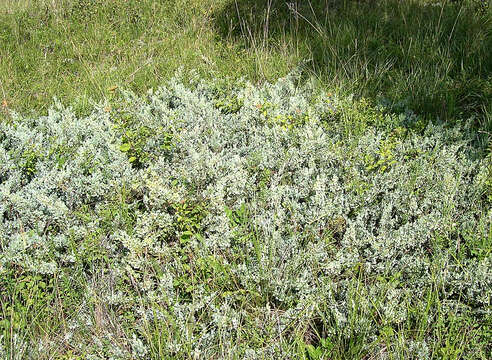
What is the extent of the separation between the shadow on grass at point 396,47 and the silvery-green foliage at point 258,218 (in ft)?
1.90

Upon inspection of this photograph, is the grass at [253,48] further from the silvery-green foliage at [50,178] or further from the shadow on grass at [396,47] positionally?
the silvery-green foliage at [50,178]

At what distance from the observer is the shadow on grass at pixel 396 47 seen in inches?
167

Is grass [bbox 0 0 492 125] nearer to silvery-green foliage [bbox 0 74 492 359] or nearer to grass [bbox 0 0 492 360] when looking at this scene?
grass [bbox 0 0 492 360]

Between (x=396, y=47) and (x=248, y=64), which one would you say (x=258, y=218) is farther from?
(x=396, y=47)

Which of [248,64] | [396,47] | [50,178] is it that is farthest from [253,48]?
[50,178]

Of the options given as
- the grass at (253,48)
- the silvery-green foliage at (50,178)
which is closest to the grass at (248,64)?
the grass at (253,48)

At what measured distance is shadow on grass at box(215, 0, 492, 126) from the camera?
4.23 metres

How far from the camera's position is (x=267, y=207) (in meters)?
3.12

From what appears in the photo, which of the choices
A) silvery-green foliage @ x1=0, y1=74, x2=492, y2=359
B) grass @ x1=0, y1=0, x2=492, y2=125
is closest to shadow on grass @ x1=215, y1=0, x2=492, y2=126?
grass @ x1=0, y1=0, x2=492, y2=125

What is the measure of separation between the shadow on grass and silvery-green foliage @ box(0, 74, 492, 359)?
22.8 inches

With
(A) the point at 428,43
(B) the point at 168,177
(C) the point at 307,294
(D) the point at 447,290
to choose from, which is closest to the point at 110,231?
(B) the point at 168,177

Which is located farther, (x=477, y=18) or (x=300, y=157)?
(x=477, y=18)

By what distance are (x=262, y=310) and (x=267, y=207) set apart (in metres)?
0.83

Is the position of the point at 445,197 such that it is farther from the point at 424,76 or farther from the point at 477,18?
the point at 477,18
